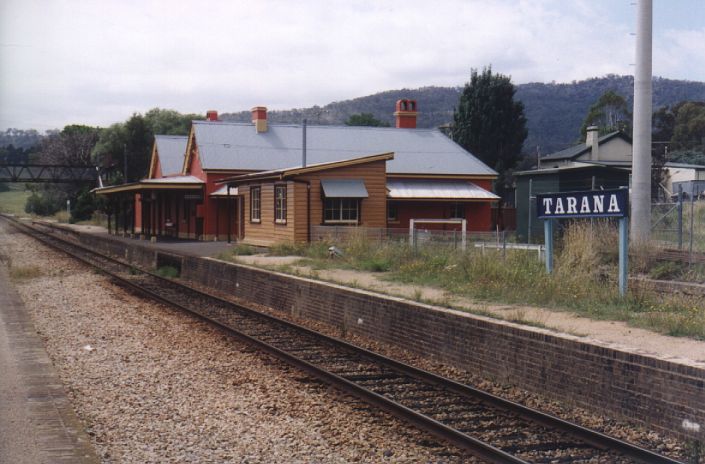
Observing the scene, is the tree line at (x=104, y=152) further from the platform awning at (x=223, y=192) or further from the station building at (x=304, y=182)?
the platform awning at (x=223, y=192)

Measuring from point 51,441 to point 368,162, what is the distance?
69.5 feet

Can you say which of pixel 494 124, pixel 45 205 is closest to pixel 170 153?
pixel 494 124

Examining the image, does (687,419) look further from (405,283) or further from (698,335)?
(405,283)

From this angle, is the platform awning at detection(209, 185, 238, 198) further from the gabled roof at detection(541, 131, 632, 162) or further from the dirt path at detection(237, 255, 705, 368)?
the gabled roof at detection(541, 131, 632, 162)

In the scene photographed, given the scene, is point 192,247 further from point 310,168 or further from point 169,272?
point 310,168

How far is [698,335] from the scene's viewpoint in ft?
27.9

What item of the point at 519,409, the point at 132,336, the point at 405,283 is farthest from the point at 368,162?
the point at 519,409

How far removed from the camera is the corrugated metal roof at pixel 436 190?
→ 3503 cm

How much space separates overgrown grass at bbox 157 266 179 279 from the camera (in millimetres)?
23984

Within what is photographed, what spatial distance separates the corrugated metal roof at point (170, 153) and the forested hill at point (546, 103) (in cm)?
7643

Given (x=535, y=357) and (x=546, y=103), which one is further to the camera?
(x=546, y=103)

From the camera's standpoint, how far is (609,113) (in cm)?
8212

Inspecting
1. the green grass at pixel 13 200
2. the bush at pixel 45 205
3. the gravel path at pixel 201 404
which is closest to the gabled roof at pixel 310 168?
the gravel path at pixel 201 404

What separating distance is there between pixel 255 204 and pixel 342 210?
435cm
